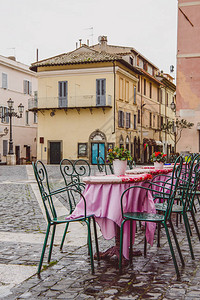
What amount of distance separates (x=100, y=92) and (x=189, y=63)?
18.5 meters

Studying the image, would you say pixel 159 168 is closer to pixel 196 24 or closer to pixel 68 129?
pixel 196 24

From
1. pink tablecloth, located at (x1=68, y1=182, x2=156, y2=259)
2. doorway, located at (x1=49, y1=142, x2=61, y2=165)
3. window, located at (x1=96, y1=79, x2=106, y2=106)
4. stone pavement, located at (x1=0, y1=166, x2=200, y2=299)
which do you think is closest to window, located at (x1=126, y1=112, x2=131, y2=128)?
window, located at (x1=96, y1=79, x2=106, y2=106)

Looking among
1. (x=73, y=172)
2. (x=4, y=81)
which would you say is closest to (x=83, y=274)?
(x=73, y=172)

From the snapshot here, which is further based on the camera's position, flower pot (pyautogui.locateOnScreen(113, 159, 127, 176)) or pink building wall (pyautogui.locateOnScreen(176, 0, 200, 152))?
pink building wall (pyautogui.locateOnScreen(176, 0, 200, 152))

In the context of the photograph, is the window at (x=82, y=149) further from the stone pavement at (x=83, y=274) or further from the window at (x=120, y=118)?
the stone pavement at (x=83, y=274)

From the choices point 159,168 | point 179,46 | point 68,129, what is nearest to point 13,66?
point 68,129

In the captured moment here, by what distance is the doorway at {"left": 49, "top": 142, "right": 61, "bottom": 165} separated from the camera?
40.0 meters

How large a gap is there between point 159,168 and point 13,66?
39.7 meters

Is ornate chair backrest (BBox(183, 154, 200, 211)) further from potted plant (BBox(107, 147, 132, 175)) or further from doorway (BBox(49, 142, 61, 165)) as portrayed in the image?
doorway (BBox(49, 142, 61, 165))

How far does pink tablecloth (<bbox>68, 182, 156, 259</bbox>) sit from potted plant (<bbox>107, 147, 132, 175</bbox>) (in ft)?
1.51

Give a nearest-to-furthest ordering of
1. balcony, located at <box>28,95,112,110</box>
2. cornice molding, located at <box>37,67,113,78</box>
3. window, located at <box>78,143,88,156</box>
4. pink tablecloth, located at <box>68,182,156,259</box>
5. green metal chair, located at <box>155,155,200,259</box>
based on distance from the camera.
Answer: pink tablecloth, located at <box>68,182,156,259</box> < green metal chair, located at <box>155,155,200,259</box> < balcony, located at <box>28,95,112,110</box> < cornice molding, located at <box>37,67,113,78</box> < window, located at <box>78,143,88,156</box>

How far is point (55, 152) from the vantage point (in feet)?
132

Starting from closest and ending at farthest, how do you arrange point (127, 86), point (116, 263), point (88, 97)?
point (116, 263)
point (88, 97)
point (127, 86)

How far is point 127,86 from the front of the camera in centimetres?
4222
